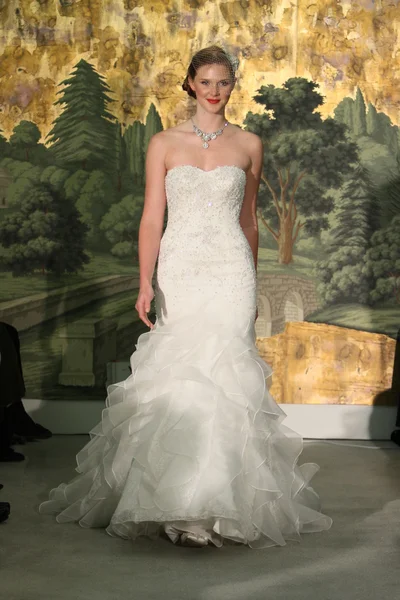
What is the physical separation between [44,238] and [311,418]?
2647mm

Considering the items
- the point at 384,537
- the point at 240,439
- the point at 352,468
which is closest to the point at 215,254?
the point at 240,439

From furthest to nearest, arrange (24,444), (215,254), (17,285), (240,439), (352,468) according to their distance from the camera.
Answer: (17,285) → (24,444) → (352,468) → (215,254) → (240,439)

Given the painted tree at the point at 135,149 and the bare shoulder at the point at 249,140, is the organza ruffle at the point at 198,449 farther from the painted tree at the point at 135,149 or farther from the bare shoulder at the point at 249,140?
the painted tree at the point at 135,149

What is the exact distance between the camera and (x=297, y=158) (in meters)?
8.58

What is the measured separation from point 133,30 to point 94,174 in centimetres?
124

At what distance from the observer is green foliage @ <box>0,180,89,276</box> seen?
8539mm

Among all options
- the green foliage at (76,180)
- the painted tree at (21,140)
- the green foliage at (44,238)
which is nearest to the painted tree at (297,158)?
the green foliage at (76,180)

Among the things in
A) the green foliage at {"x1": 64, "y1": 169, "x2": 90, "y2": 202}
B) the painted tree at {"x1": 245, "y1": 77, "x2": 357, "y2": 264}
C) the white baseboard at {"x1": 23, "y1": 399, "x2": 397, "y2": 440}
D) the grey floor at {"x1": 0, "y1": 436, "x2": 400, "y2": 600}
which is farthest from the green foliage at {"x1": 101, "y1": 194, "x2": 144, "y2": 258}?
the grey floor at {"x1": 0, "y1": 436, "x2": 400, "y2": 600}

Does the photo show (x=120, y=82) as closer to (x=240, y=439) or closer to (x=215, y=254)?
(x=215, y=254)

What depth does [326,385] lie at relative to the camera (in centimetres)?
859

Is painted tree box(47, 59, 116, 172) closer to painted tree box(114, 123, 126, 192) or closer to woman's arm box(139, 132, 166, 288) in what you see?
painted tree box(114, 123, 126, 192)

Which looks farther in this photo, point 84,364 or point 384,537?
point 84,364

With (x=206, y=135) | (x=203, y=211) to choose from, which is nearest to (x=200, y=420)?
(x=203, y=211)

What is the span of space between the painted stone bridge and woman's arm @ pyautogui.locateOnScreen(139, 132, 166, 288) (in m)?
3.45
